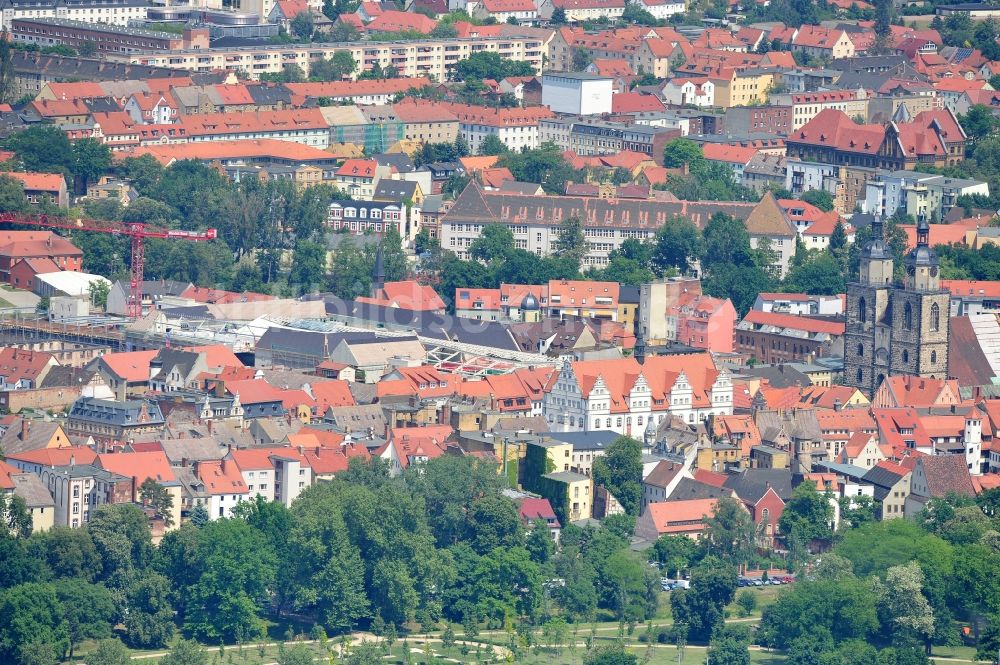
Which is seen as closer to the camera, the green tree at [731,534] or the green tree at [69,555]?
the green tree at [69,555]

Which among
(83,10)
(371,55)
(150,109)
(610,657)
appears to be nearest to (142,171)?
(150,109)

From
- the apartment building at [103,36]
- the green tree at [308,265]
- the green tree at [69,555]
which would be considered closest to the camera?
the green tree at [69,555]

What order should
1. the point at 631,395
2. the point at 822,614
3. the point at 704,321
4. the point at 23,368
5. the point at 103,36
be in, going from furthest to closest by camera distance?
1. the point at 103,36
2. the point at 704,321
3. the point at 23,368
4. the point at 631,395
5. the point at 822,614

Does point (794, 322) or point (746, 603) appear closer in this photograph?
point (746, 603)

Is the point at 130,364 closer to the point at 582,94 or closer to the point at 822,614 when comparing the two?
the point at 822,614

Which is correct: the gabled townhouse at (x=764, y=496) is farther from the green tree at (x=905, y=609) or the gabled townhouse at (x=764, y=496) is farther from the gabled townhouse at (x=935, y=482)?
the green tree at (x=905, y=609)

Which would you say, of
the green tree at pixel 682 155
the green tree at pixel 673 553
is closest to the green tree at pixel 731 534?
the green tree at pixel 673 553

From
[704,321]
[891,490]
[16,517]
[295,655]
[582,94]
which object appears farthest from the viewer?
[582,94]
